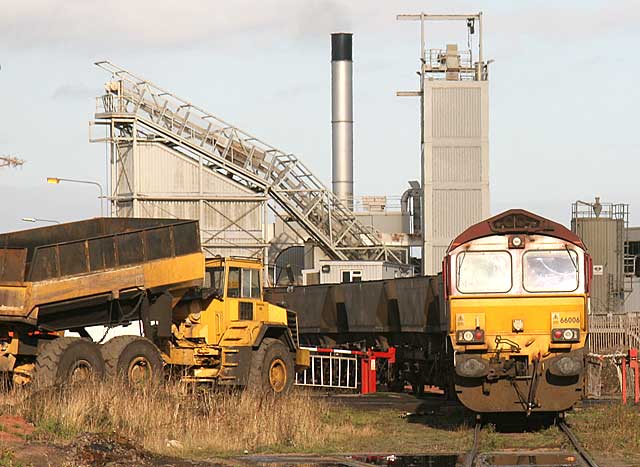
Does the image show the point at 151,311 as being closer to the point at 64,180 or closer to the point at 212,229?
the point at 64,180

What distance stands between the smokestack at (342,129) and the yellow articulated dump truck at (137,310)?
40893 mm

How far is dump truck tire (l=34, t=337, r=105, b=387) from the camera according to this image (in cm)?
2200

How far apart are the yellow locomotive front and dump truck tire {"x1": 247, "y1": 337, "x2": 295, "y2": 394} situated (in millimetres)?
5778

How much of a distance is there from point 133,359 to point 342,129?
46163mm

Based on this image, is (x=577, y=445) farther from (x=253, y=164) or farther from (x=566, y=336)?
(x=253, y=164)

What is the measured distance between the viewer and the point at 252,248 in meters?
60.5

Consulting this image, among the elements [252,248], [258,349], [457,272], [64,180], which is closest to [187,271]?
[258,349]

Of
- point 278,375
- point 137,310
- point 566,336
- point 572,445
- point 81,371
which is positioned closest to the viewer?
point 572,445

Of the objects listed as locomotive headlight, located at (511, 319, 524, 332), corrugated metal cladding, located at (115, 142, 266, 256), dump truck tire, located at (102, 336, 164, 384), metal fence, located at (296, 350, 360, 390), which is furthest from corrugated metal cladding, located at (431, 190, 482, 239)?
locomotive headlight, located at (511, 319, 524, 332)

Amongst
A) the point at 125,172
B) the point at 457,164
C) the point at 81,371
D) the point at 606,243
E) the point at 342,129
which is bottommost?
the point at 81,371

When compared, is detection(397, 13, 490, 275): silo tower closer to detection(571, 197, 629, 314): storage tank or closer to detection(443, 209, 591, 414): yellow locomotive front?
detection(571, 197, 629, 314): storage tank

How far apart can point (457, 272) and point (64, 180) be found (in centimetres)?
3313

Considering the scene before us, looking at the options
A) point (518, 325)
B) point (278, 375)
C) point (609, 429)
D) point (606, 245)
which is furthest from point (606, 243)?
point (609, 429)

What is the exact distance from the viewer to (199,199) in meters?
60.2
